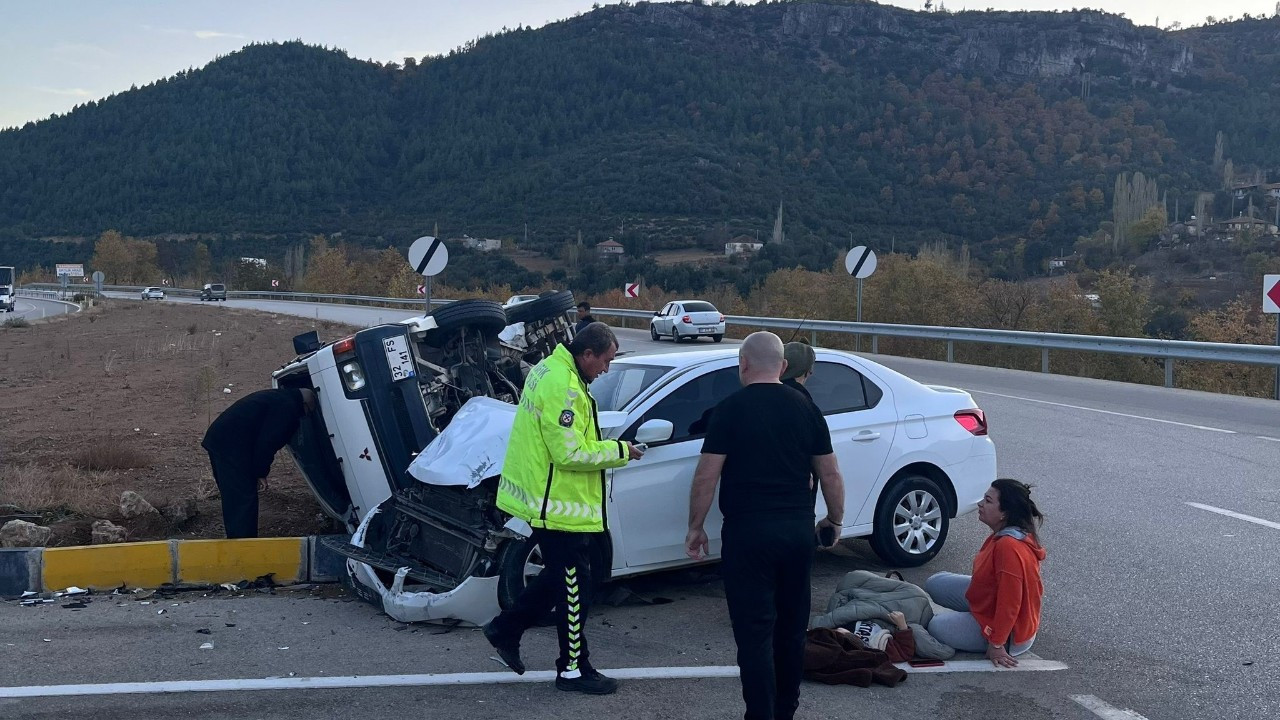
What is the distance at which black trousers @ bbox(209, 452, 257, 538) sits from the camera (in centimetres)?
785

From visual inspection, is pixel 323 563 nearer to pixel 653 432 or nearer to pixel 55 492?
pixel 653 432

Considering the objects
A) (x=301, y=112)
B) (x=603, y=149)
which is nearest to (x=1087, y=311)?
(x=603, y=149)

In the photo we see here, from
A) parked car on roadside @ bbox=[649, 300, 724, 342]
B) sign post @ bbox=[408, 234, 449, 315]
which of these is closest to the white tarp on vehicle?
sign post @ bbox=[408, 234, 449, 315]

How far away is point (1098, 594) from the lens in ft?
22.1

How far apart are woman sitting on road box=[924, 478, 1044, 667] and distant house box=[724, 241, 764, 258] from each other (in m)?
71.9

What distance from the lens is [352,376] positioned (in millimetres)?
7297

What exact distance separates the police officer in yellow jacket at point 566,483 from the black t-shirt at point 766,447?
2.88ft

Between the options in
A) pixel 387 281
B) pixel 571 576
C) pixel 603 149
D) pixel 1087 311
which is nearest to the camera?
pixel 571 576

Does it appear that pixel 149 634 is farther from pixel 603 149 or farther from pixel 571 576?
pixel 603 149

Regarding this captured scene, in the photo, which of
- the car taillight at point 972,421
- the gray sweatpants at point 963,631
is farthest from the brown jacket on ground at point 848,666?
the car taillight at point 972,421

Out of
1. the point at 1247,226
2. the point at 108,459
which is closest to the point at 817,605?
the point at 108,459

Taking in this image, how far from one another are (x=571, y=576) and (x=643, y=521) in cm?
125

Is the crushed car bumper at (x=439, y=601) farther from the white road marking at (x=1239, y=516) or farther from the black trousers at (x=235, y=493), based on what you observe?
the white road marking at (x=1239, y=516)

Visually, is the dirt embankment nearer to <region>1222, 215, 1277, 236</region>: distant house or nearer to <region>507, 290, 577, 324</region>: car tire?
<region>507, 290, 577, 324</region>: car tire
